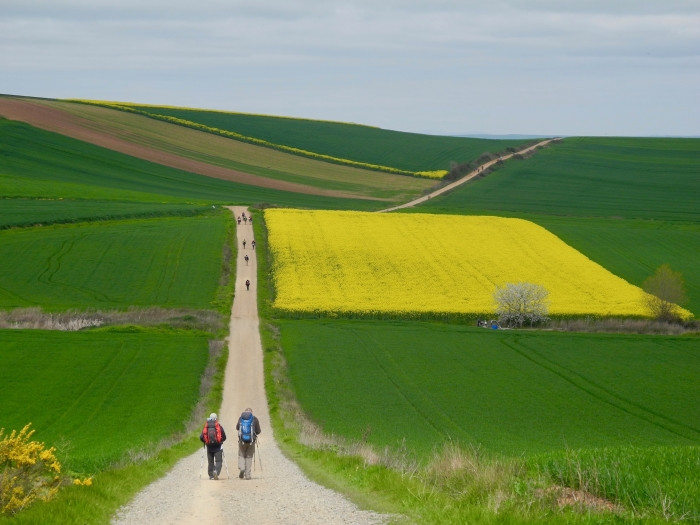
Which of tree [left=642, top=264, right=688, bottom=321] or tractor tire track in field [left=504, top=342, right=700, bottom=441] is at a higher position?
tree [left=642, top=264, right=688, bottom=321]

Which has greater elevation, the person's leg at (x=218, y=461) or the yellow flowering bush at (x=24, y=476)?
the yellow flowering bush at (x=24, y=476)

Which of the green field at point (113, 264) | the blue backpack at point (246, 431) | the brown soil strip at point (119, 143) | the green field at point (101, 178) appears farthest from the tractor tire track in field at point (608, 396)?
the brown soil strip at point (119, 143)

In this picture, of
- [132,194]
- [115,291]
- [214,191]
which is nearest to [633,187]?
[214,191]

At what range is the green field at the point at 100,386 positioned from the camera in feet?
104

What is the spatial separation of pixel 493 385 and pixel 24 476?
28791 millimetres

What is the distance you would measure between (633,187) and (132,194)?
6043 centimetres

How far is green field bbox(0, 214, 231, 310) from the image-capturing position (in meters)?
58.3

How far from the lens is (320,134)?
512 ft

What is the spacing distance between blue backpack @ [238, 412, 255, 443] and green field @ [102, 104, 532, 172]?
114 metres

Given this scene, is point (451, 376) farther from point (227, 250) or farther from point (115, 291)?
point (227, 250)

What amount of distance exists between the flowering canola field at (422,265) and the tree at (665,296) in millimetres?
1075

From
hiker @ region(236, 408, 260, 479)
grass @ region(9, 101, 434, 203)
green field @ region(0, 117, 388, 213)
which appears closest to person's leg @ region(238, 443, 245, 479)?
hiker @ region(236, 408, 260, 479)

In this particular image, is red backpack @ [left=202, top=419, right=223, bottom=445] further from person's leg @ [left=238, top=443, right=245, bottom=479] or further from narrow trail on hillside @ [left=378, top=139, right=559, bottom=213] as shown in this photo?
narrow trail on hillside @ [left=378, top=139, right=559, bottom=213]

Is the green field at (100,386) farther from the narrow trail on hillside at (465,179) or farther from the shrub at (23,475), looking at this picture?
the narrow trail on hillside at (465,179)
